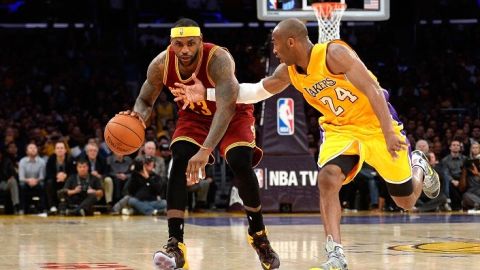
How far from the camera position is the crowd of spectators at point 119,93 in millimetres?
14609

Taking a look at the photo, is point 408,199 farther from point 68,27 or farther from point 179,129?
point 68,27

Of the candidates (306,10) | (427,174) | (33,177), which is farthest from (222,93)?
(33,177)

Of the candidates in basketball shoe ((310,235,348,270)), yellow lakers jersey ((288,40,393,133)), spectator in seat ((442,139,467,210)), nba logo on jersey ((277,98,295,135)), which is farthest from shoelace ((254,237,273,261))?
spectator in seat ((442,139,467,210))

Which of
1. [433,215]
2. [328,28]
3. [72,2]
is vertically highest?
[72,2]

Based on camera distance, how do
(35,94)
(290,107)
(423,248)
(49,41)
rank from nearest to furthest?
(423,248) → (290,107) → (35,94) → (49,41)

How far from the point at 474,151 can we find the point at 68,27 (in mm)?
12868

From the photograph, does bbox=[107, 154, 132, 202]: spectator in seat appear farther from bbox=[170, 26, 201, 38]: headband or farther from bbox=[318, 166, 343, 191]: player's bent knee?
bbox=[318, 166, 343, 191]: player's bent knee

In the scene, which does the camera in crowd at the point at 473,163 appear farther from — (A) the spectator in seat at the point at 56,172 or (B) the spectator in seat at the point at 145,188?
(A) the spectator in seat at the point at 56,172

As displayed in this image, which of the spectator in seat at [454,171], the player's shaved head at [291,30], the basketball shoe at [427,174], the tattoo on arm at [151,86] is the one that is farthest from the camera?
the spectator in seat at [454,171]

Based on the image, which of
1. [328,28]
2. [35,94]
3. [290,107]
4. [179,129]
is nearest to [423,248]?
[179,129]

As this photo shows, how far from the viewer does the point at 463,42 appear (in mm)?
24688

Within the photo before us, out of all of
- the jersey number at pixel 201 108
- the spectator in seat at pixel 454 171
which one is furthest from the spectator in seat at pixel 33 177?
the jersey number at pixel 201 108

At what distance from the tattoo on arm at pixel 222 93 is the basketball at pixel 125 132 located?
55 centimetres

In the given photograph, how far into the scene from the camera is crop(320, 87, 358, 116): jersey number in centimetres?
602
